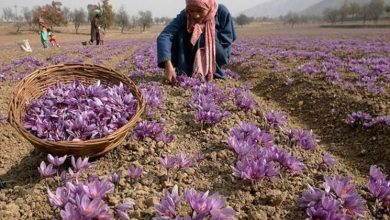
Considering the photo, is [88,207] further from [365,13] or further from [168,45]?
[365,13]

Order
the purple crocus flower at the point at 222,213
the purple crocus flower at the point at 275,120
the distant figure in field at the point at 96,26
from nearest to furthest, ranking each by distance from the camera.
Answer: the purple crocus flower at the point at 222,213 → the purple crocus flower at the point at 275,120 → the distant figure in field at the point at 96,26

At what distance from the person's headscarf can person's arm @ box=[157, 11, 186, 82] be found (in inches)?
9.2

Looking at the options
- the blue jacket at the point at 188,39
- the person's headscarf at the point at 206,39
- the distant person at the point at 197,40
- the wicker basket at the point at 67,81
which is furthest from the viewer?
the blue jacket at the point at 188,39

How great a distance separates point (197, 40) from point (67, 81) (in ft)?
11.0

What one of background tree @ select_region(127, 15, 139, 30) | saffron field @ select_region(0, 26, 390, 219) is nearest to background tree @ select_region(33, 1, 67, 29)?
background tree @ select_region(127, 15, 139, 30)

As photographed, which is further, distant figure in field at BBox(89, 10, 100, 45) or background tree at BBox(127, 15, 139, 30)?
background tree at BBox(127, 15, 139, 30)

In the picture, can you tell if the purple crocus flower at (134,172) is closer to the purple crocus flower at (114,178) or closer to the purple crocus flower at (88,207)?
the purple crocus flower at (114,178)

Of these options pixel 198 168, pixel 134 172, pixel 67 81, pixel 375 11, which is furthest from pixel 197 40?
pixel 375 11

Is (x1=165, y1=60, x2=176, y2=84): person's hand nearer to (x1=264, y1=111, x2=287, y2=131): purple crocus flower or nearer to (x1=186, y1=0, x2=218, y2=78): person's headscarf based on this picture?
(x1=186, y1=0, x2=218, y2=78): person's headscarf

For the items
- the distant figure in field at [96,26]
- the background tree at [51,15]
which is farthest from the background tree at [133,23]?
the distant figure in field at [96,26]

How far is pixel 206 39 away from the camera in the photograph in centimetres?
693

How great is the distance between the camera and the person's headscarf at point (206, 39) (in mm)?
6750

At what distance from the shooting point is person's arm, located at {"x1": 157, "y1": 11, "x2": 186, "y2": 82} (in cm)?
645

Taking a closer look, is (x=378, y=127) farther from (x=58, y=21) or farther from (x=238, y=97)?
(x=58, y=21)
